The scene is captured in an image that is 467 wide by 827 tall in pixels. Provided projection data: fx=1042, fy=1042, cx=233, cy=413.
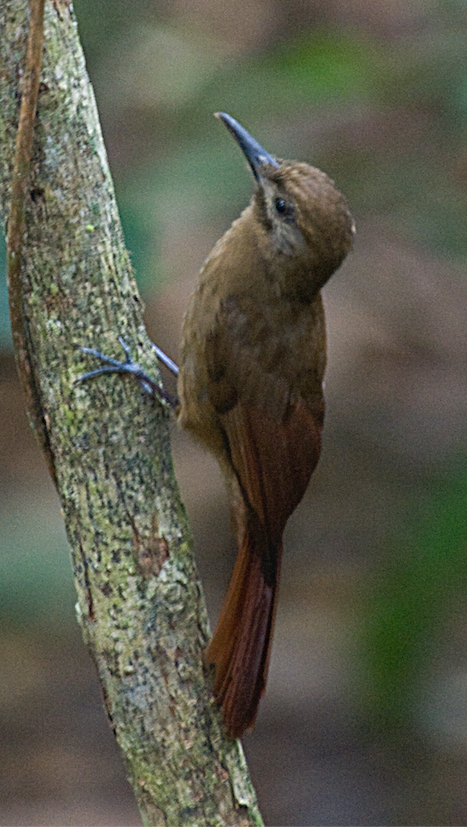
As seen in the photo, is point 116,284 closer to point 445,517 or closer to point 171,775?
point 171,775

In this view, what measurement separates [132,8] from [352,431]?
7.13ft

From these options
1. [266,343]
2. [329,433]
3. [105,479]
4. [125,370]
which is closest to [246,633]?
[105,479]

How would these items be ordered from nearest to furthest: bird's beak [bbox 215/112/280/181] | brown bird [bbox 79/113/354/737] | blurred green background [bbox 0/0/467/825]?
brown bird [bbox 79/113/354/737]
bird's beak [bbox 215/112/280/181]
blurred green background [bbox 0/0/467/825]

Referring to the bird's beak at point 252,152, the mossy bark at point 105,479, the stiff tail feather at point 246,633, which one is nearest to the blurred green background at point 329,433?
the bird's beak at point 252,152

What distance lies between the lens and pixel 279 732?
457cm

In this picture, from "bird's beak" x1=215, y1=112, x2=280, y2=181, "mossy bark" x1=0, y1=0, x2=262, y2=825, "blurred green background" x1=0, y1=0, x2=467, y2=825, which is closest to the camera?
"mossy bark" x1=0, y1=0, x2=262, y2=825

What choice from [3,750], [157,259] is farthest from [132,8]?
[3,750]

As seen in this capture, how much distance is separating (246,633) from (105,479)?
1.59ft

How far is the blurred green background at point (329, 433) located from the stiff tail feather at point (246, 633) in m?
0.78

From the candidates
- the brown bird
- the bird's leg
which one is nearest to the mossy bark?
the bird's leg

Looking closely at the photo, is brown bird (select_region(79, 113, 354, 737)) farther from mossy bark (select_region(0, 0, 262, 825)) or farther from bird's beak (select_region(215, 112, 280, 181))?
mossy bark (select_region(0, 0, 262, 825))

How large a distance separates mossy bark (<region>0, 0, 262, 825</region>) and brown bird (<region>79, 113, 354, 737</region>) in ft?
1.45

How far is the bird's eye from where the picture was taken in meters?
2.48

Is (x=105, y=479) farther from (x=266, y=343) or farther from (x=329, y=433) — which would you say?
(x=329, y=433)
